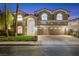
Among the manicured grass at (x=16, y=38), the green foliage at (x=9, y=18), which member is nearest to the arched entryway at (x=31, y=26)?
the manicured grass at (x=16, y=38)

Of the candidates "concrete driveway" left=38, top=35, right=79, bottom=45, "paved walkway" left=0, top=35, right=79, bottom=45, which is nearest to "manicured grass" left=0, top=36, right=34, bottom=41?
"paved walkway" left=0, top=35, right=79, bottom=45

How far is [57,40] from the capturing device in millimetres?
2689

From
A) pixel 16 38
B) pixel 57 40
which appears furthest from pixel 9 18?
pixel 57 40

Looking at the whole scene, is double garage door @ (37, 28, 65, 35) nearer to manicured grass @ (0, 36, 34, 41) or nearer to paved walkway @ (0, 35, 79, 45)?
paved walkway @ (0, 35, 79, 45)

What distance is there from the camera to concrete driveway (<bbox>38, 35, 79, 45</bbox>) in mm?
2668

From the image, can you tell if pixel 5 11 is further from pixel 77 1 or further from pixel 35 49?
pixel 77 1

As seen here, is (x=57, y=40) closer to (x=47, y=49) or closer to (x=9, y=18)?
(x=47, y=49)

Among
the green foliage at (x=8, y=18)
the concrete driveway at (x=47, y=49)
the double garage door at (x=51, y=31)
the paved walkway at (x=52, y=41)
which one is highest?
the green foliage at (x=8, y=18)

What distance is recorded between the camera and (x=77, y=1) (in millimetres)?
2650

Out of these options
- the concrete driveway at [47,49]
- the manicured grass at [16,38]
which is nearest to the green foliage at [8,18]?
the manicured grass at [16,38]

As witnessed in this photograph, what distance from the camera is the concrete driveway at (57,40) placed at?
2.67 m

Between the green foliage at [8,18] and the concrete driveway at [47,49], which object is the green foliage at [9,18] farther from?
the concrete driveway at [47,49]

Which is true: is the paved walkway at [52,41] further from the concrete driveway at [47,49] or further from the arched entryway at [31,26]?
the arched entryway at [31,26]

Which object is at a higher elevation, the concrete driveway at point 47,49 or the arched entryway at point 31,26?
the arched entryway at point 31,26
